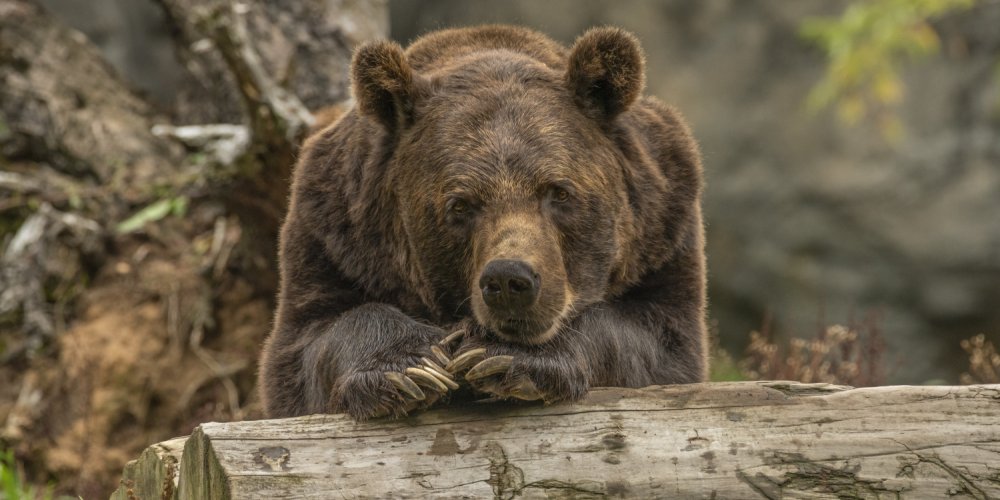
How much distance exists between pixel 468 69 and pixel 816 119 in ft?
31.0

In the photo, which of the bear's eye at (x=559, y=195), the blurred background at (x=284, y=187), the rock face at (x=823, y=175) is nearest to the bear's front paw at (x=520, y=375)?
the bear's eye at (x=559, y=195)

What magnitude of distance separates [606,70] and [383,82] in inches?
33.9

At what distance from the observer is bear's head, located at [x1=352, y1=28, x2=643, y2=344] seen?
3.91m

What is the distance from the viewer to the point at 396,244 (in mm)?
4434

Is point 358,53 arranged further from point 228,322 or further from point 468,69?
point 228,322

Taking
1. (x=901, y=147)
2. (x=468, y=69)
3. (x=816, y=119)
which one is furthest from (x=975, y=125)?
(x=468, y=69)

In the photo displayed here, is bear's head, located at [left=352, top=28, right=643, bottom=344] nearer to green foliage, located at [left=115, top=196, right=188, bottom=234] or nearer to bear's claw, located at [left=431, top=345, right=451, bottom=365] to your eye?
bear's claw, located at [left=431, top=345, right=451, bottom=365]

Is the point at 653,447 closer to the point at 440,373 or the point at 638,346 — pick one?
the point at 440,373

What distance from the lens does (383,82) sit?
4227 millimetres

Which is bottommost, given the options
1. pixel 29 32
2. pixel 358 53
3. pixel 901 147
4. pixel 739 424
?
pixel 739 424

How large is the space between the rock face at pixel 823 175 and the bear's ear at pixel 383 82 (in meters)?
8.79

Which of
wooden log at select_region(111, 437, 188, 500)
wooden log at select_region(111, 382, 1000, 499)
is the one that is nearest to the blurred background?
wooden log at select_region(111, 437, 188, 500)

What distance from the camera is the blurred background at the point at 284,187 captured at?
784 cm

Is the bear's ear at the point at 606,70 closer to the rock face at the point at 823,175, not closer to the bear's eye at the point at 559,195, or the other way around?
the bear's eye at the point at 559,195
